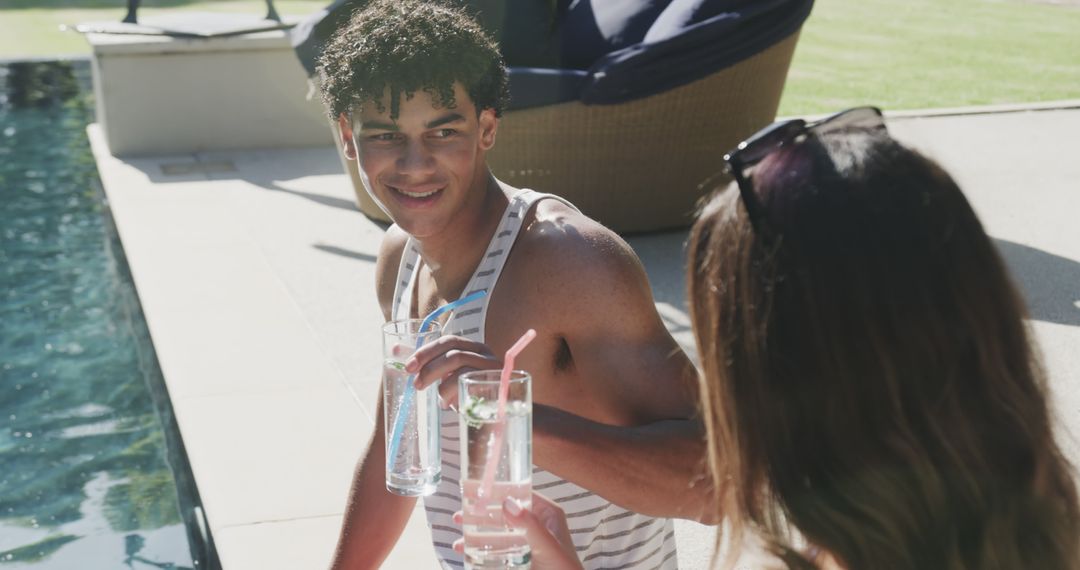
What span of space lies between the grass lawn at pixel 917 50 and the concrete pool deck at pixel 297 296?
1.15 metres

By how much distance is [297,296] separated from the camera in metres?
5.61

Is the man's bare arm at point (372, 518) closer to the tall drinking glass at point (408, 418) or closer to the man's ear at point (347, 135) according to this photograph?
the tall drinking glass at point (408, 418)

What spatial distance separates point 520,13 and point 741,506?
202 inches

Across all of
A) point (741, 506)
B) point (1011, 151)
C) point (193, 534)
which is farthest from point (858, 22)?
point (741, 506)

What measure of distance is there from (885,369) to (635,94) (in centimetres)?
453

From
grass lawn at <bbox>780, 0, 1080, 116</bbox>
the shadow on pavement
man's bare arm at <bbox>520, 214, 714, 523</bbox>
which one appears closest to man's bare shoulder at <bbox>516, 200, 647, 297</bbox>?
man's bare arm at <bbox>520, 214, 714, 523</bbox>

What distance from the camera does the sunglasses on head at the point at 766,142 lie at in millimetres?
1327

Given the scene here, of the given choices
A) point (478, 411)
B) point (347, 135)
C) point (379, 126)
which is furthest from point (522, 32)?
point (478, 411)

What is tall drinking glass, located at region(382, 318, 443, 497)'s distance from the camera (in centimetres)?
191

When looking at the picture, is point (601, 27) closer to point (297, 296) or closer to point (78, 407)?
point (297, 296)

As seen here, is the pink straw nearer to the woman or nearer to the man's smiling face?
the woman

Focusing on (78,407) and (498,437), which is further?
(78,407)

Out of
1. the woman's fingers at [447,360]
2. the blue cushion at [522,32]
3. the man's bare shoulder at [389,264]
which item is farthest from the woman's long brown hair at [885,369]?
the blue cushion at [522,32]

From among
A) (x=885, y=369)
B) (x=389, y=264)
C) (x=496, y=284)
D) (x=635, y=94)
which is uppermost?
(x=885, y=369)
